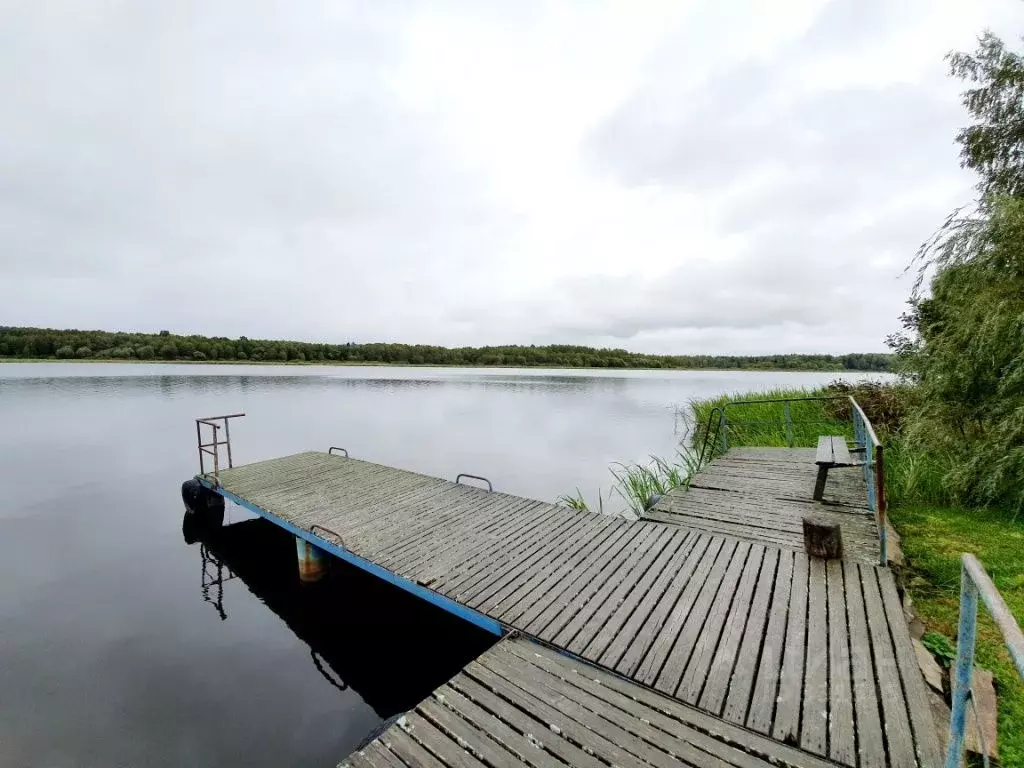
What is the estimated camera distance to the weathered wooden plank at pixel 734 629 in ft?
9.86

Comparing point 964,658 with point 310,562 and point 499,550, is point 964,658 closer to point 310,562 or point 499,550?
point 499,550

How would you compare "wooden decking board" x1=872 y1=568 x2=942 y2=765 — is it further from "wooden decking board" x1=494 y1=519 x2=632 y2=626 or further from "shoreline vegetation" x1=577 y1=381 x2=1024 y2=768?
"wooden decking board" x1=494 y1=519 x2=632 y2=626

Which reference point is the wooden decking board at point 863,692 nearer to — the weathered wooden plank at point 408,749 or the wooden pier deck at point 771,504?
the wooden pier deck at point 771,504

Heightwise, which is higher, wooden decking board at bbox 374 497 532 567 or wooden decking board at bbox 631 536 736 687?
wooden decking board at bbox 631 536 736 687

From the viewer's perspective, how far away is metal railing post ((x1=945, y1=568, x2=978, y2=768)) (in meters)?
1.84

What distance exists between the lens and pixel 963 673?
1865mm

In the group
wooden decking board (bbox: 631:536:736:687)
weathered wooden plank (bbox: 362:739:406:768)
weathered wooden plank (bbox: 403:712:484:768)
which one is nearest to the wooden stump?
wooden decking board (bbox: 631:536:736:687)

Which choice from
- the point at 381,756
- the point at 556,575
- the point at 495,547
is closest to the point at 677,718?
the point at 381,756

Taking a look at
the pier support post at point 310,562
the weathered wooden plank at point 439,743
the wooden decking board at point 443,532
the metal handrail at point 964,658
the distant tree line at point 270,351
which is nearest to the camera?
the metal handrail at point 964,658

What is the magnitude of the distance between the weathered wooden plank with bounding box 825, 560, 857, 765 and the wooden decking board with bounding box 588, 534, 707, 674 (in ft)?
3.98

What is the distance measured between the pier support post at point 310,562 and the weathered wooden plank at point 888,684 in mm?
7288

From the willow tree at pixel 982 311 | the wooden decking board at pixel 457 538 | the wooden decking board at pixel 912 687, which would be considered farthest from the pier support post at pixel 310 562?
the willow tree at pixel 982 311

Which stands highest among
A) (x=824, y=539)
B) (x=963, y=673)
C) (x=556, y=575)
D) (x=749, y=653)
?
(x=963, y=673)

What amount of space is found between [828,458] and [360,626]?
7227 millimetres
